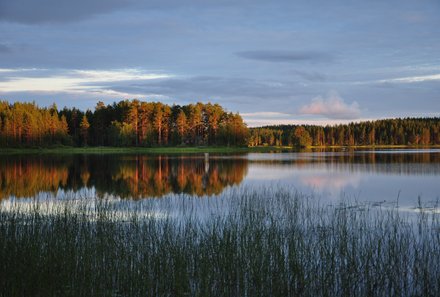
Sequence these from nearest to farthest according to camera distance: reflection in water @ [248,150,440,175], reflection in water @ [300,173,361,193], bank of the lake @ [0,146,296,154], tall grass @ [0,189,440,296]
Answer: tall grass @ [0,189,440,296]
reflection in water @ [300,173,361,193]
reflection in water @ [248,150,440,175]
bank of the lake @ [0,146,296,154]

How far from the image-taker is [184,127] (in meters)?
120

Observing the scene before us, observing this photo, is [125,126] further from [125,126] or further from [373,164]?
[373,164]

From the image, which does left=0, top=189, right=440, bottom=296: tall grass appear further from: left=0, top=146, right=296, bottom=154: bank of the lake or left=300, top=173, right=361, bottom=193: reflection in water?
left=0, top=146, right=296, bottom=154: bank of the lake

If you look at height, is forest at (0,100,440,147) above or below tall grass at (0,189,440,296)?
above

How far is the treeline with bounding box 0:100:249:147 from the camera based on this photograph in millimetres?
106762

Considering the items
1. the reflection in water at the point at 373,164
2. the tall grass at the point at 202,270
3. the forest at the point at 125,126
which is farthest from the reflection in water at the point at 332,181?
the forest at the point at 125,126

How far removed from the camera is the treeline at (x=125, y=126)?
106762mm

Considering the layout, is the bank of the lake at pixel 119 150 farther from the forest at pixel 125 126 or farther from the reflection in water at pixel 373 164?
the reflection in water at pixel 373 164

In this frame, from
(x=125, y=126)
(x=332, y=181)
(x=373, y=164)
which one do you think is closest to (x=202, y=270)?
(x=332, y=181)

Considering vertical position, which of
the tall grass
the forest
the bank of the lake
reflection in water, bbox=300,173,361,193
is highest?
the forest

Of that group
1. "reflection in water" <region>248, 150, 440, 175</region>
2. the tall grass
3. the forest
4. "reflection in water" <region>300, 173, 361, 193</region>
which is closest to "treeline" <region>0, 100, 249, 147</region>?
the forest

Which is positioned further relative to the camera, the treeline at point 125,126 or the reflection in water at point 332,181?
the treeline at point 125,126

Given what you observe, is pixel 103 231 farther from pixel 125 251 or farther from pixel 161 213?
pixel 161 213

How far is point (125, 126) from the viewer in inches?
4326
